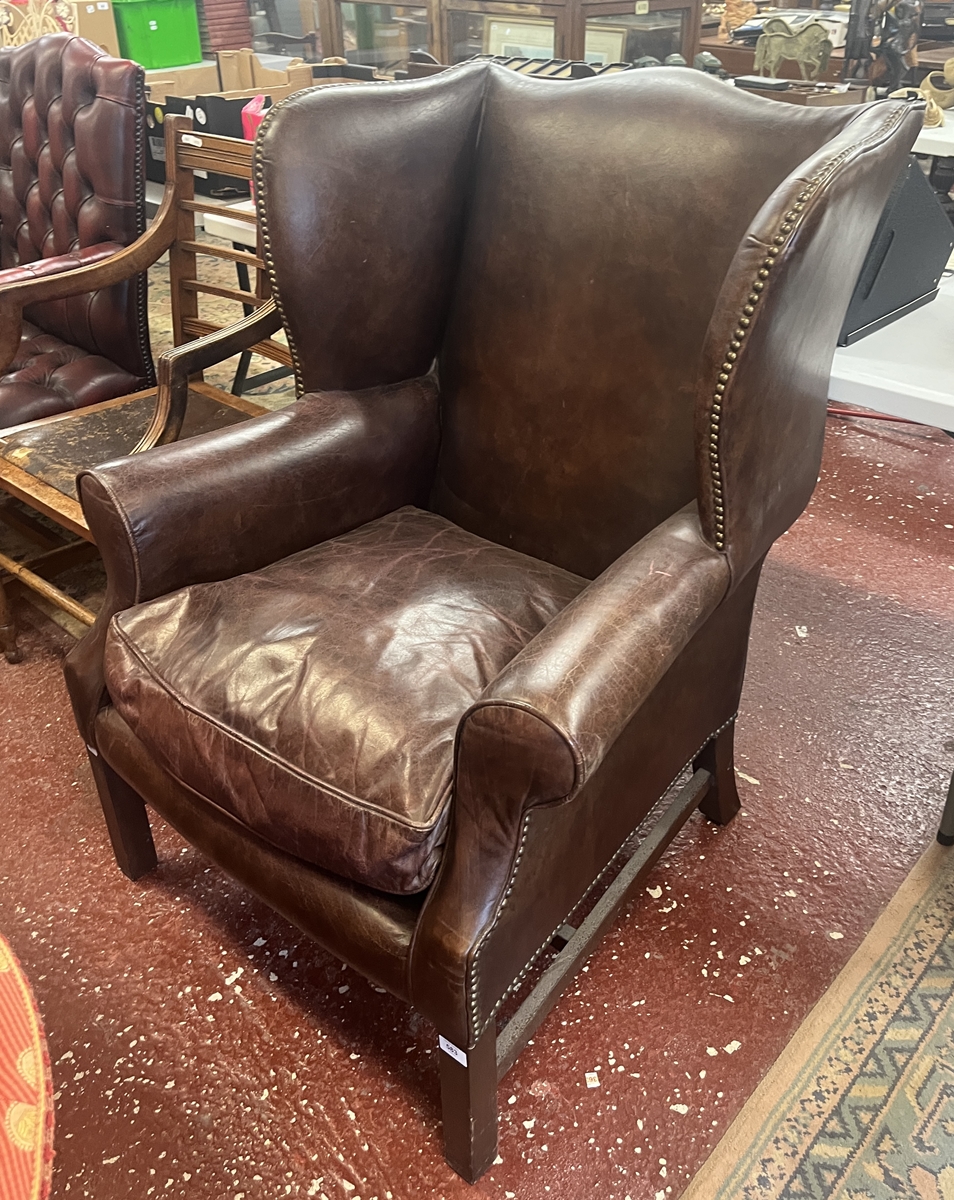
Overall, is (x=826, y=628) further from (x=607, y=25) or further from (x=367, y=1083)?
(x=607, y=25)

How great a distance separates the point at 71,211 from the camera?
79.9 inches

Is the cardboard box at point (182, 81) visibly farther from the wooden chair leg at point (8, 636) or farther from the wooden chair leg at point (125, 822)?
the wooden chair leg at point (125, 822)

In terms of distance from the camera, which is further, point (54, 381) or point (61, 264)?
Result: point (54, 381)

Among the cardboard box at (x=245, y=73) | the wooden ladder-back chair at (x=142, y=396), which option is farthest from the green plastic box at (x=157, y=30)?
the wooden ladder-back chair at (x=142, y=396)

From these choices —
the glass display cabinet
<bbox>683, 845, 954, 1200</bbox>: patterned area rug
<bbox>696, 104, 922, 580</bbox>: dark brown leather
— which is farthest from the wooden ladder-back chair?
<bbox>683, 845, 954, 1200</bbox>: patterned area rug

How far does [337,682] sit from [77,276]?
1.21m

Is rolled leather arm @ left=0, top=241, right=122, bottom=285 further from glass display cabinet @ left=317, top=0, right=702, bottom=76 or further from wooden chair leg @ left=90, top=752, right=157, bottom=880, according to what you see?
glass display cabinet @ left=317, top=0, right=702, bottom=76

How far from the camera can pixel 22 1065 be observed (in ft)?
3.90

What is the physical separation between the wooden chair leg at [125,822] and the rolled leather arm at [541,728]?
61 centimetres

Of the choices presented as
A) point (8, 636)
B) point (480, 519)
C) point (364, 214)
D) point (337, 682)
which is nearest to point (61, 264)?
point (8, 636)

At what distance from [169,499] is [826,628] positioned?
1.33 metres

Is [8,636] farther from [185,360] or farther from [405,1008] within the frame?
[405,1008]

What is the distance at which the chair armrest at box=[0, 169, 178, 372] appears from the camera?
174 centimetres

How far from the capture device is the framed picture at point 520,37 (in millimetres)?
2400
